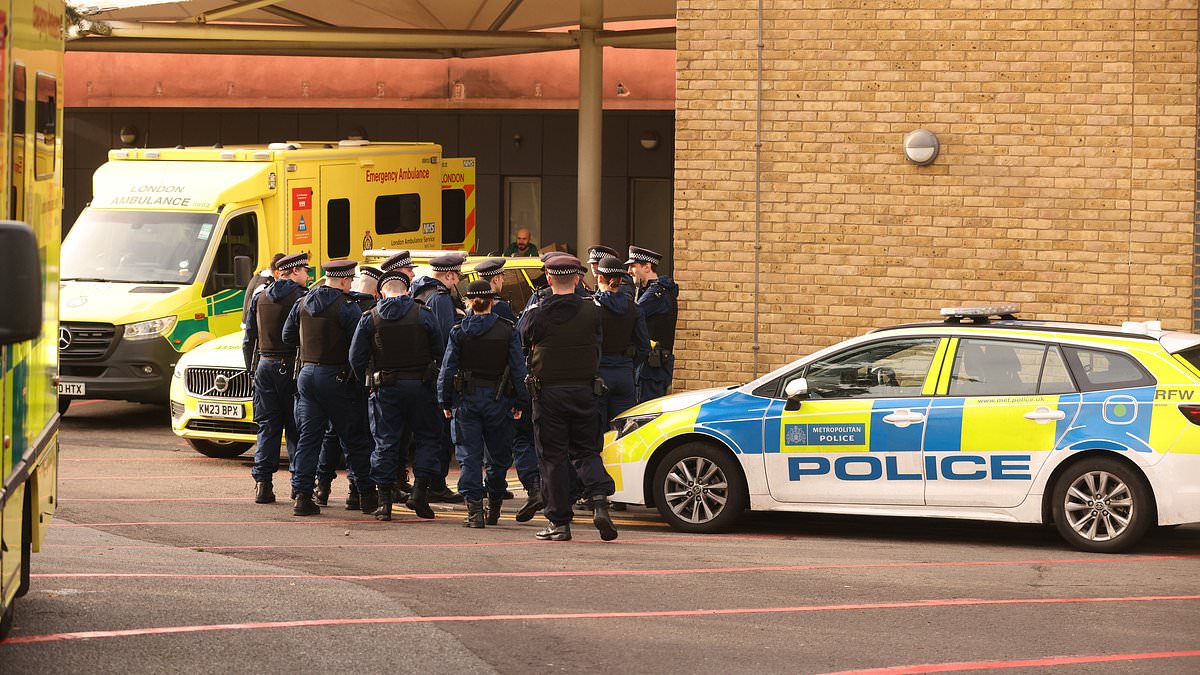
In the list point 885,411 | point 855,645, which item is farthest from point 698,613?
point 885,411

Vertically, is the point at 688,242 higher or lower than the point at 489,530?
higher

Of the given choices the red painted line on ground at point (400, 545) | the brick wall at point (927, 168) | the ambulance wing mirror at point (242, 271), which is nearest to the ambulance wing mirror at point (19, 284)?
the red painted line on ground at point (400, 545)

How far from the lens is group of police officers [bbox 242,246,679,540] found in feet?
35.4

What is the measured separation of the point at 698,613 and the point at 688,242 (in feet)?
23.5

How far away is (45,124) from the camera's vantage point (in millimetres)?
6863

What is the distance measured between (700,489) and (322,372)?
2.90 metres

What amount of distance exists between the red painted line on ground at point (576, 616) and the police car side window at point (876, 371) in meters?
2.34

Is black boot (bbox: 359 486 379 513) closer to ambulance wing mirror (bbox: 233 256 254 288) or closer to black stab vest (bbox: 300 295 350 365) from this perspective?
black stab vest (bbox: 300 295 350 365)

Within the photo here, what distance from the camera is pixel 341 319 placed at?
39.2 feet

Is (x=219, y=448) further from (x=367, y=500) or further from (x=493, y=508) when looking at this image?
(x=493, y=508)

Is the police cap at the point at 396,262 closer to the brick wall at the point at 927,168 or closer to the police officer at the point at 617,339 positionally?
the police officer at the point at 617,339

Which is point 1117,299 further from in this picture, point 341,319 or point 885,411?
point 341,319

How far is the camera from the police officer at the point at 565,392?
10727 mm

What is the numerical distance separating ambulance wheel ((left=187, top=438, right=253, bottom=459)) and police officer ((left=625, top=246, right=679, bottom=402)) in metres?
4.24
